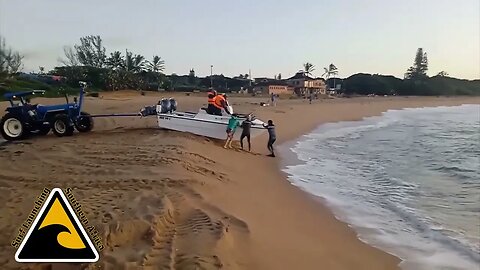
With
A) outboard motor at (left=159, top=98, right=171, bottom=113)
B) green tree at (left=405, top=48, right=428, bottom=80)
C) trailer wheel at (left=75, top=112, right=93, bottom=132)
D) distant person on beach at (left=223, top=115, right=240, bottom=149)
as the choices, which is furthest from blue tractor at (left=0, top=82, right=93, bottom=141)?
green tree at (left=405, top=48, right=428, bottom=80)

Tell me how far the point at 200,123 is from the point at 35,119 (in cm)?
476

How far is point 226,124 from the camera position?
13883 millimetres

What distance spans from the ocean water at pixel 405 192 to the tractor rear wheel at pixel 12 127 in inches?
297

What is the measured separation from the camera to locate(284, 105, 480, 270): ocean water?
6.83 meters

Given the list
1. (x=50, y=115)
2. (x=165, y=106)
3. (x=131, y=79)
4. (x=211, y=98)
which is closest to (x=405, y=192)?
(x=211, y=98)

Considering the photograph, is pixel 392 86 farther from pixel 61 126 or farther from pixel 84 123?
pixel 61 126

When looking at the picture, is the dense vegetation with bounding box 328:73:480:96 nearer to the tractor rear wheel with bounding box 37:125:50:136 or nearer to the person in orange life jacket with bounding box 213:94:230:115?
the person in orange life jacket with bounding box 213:94:230:115

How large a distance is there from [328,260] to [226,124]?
335 inches

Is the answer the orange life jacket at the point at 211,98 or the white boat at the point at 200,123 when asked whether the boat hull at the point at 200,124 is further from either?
the orange life jacket at the point at 211,98

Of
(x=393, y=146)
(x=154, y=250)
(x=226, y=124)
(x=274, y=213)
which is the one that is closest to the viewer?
(x=154, y=250)

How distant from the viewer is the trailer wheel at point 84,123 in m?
13.6

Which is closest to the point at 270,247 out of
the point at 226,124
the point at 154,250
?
the point at 154,250

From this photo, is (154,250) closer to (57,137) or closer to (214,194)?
(214,194)

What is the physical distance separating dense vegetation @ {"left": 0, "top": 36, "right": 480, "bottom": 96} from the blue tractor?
1180 cm
